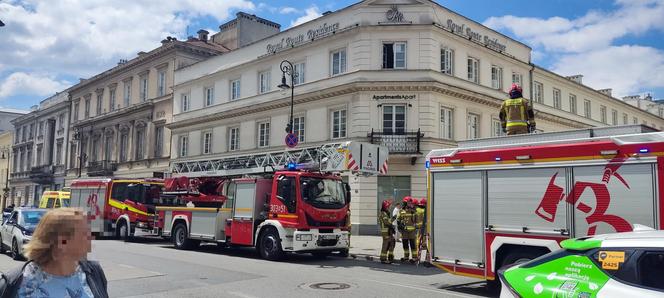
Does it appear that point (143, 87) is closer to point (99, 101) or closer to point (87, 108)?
point (99, 101)

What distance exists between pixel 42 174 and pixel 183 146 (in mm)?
29703

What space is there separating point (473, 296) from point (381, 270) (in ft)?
13.3

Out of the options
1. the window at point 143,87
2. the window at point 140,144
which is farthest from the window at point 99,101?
the window at point 140,144

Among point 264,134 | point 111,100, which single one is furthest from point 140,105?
point 264,134

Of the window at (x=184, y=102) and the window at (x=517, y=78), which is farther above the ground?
the window at (x=517, y=78)

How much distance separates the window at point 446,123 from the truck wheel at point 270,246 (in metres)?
13.7

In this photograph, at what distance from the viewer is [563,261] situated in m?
4.77

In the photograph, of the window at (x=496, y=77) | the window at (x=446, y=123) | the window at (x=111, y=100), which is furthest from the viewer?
the window at (x=111, y=100)

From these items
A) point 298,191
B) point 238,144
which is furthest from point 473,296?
point 238,144

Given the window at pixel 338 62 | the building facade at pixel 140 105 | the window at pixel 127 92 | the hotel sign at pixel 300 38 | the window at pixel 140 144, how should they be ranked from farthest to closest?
the window at pixel 127 92, the window at pixel 140 144, the building facade at pixel 140 105, the hotel sign at pixel 300 38, the window at pixel 338 62

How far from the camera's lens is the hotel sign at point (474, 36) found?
27469 mm

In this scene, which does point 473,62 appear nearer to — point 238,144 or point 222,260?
point 238,144

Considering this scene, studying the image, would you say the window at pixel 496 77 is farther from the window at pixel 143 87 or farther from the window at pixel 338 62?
the window at pixel 143 87

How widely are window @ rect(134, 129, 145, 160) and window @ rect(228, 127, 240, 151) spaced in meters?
12.6
